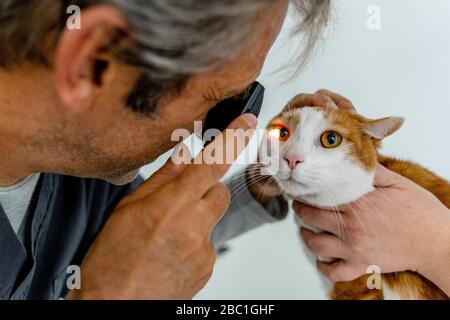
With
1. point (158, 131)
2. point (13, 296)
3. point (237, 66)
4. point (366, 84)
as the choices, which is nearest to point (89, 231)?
point (13, 296)

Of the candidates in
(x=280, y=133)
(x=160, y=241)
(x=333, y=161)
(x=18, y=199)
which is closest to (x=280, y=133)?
(x=280, y=133)

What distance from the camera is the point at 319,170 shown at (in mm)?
774

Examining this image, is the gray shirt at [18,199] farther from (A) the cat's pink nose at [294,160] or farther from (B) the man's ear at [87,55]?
(A) the cat's pink nose at [294,160]

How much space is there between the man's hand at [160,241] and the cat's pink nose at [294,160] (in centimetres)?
17

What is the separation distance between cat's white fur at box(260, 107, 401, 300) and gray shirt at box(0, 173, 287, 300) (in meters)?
0.19

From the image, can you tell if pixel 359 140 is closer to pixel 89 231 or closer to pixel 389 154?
pixel 389 154

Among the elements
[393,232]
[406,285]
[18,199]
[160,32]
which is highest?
[160,32]

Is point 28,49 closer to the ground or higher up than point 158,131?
higher up

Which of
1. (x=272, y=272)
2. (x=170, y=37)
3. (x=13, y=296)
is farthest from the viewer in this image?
(x=272, y=272)

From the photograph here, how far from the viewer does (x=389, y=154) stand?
1025 mm

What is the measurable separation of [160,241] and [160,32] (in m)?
0.26

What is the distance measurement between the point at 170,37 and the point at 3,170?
39 cm

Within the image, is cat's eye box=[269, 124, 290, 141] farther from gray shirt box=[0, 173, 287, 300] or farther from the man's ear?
the man's ear

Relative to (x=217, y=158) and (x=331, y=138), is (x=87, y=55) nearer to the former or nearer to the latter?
(x=217, y=158)
